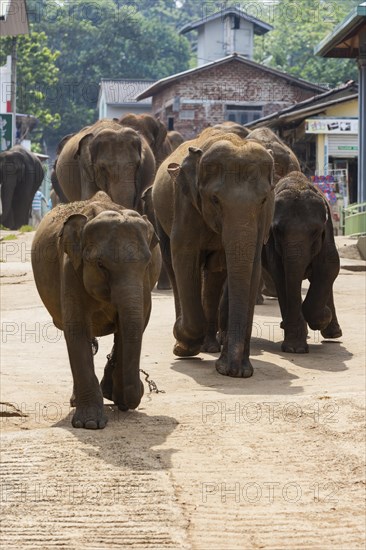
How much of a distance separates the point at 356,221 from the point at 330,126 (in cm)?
1028

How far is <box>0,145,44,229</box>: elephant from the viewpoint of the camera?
29.0 meters

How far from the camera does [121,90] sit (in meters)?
68.0

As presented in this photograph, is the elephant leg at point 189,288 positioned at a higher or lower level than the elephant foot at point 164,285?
higher

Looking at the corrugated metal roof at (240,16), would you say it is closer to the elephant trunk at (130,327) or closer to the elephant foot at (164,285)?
the elephant foot at (164,285)

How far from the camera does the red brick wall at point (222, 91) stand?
171ft

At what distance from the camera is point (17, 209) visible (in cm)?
2973

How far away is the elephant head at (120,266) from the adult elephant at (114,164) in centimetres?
773

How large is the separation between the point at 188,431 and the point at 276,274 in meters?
4.08

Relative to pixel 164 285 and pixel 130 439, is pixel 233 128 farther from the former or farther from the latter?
pixel 130 439

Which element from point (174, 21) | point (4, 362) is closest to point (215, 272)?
point (4, 362)

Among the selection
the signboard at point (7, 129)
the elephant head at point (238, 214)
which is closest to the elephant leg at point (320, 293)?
the elephant head at point (238, 214)

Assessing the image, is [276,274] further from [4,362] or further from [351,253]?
[351,253]

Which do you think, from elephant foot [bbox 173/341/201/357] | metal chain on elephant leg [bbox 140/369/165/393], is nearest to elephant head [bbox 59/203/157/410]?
metal chain on elephant leg [bbox 140/369/165/393]

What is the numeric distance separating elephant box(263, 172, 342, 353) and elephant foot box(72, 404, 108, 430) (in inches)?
149
